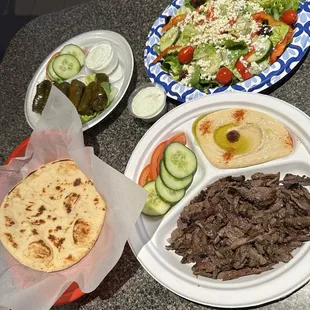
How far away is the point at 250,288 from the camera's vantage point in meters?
2.40

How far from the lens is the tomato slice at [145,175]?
3.01m

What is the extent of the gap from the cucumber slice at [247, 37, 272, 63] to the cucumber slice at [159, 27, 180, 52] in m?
0.66

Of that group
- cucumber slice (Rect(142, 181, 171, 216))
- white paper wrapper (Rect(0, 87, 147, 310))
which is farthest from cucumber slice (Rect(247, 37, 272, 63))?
white paper wrapper (Rect(0, 87, 147, 310))

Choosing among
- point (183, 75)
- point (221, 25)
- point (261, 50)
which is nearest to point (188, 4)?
point (221, 25)

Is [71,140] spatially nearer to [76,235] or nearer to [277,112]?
[76,235]

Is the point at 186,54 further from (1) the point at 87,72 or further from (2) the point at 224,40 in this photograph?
(1) the point at 87,72

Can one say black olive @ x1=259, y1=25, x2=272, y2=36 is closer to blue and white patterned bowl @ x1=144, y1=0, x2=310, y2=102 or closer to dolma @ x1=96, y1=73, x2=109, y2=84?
blue and white patterned bowl @ x1=144, y1=0, x2=310, y2=102

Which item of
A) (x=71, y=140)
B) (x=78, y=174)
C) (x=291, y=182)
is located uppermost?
(x=71, y=140)

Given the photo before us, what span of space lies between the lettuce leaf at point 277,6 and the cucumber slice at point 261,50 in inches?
10.2

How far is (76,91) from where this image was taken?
354 cm

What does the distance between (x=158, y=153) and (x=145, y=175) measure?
0.57ft

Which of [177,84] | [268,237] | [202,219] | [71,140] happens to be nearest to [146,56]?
[177,84]

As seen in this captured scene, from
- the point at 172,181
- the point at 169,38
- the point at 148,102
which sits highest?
the point at 169,38

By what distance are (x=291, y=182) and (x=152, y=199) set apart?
2.82 ft
